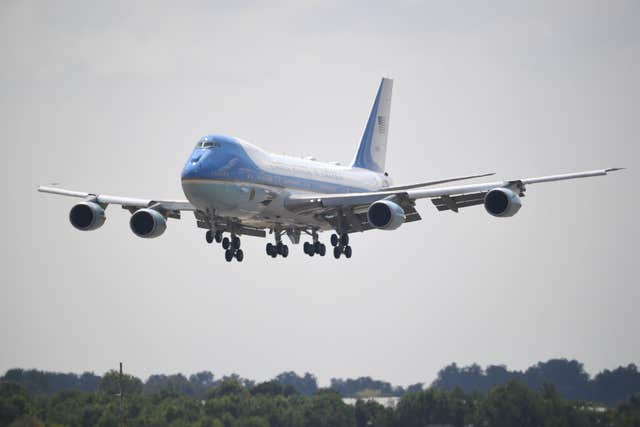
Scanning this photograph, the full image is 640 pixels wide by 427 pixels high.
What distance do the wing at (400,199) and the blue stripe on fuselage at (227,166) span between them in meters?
1.69

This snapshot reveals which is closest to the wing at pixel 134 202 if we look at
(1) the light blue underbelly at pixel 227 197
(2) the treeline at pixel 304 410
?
(1) the light blue underbelly at pixel 227 197

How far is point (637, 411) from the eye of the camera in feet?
270

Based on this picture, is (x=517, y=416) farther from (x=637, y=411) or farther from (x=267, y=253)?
(x=267, y=253)

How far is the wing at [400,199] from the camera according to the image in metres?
76.6

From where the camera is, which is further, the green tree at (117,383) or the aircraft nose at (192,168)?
the green tree at (117,383)

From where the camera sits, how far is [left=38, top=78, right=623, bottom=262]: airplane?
74500 mm

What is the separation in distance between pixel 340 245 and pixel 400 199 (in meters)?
7.17

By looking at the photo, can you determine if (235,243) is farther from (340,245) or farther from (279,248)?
(340,245)

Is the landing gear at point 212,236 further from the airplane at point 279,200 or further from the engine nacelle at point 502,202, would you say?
the engine nacelle at point 502,202

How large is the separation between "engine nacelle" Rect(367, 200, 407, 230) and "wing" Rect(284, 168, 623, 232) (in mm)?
1064

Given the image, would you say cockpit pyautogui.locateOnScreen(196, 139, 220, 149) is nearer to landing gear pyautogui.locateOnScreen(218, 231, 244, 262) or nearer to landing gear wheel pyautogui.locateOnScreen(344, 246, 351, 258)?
landing gear pyautogui.locateOnScreen(218, 231, 244, 262)

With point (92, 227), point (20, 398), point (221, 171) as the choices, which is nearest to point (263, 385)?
point (20, 398)

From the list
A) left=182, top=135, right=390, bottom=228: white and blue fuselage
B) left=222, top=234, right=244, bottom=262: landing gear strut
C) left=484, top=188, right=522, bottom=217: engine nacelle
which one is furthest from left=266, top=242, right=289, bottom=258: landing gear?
left=484, top=188, right=522, bottom=217: engine nacelle

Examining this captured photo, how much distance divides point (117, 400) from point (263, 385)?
18.3m
